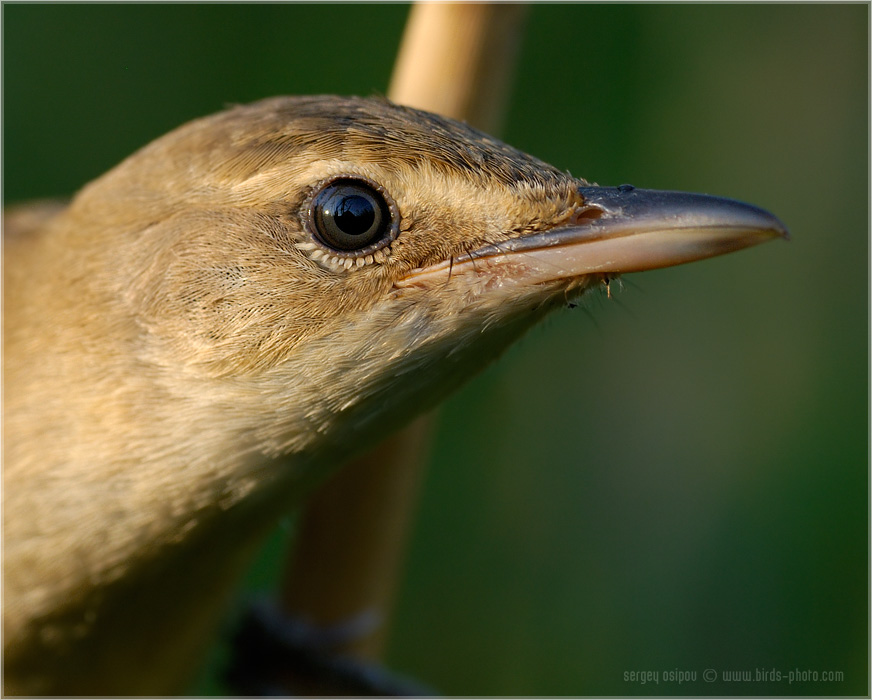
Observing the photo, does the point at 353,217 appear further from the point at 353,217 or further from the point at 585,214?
the point at 585,214

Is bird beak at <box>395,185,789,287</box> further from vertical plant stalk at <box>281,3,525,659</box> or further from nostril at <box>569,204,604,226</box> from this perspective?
vertical plant stalk at <box>281,3,525,659</box>

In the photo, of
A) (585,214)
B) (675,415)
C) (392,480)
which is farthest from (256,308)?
(675,415)

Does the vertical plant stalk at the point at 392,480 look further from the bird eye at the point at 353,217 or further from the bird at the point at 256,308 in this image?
the bird eye at the point at 353,217

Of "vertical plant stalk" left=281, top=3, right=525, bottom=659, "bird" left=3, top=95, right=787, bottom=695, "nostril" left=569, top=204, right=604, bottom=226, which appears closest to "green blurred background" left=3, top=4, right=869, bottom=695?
"vertical plant stalk" left=281, top=3, right=525, bottom=659

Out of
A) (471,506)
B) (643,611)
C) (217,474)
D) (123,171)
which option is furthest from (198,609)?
(643,611)

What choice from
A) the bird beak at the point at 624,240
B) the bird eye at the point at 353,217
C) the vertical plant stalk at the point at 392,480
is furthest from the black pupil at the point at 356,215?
the vertical plant stalk at the point at 392,480

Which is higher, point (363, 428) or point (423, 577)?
point (363, 428)

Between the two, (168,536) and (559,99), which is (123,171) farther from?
(559,99)
